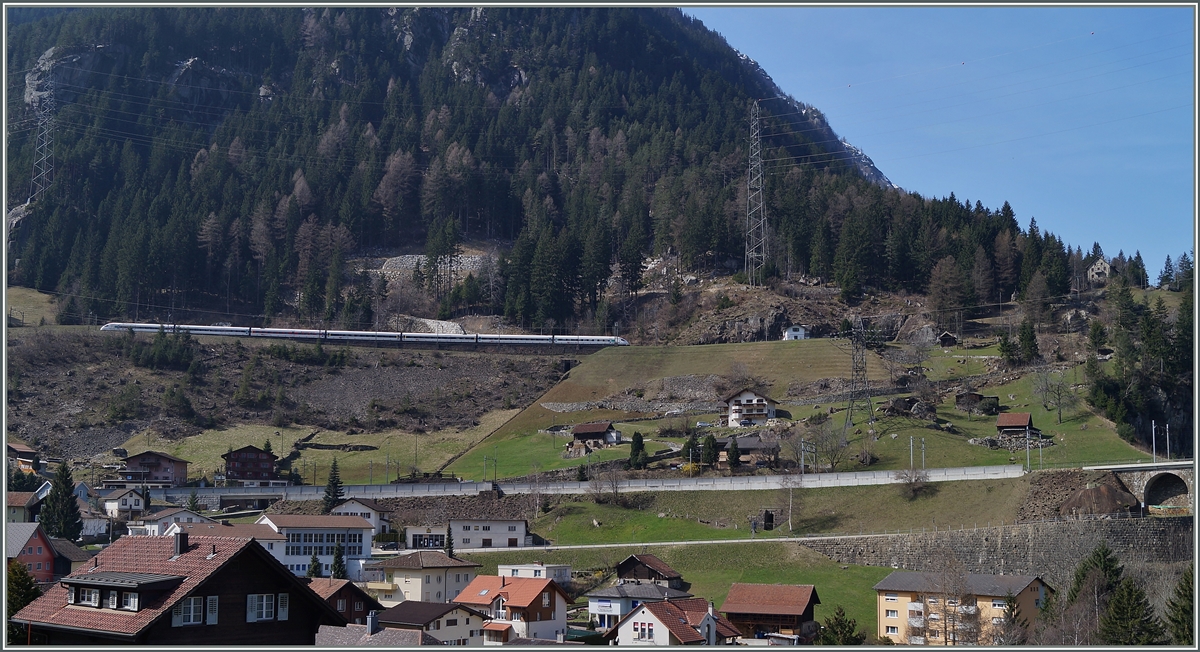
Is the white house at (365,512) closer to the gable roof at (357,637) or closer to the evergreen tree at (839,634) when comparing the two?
the evergreen tree at (839,634)

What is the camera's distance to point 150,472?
2982 inches

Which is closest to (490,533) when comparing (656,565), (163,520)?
(656,565)

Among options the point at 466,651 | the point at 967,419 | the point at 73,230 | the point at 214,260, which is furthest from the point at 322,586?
the point at 73,230

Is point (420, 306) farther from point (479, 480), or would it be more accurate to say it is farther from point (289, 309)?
point (479, 480)

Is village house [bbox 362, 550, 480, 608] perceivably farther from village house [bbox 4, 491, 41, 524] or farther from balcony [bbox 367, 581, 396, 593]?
village house [bbox 4, 491, 41, 524]

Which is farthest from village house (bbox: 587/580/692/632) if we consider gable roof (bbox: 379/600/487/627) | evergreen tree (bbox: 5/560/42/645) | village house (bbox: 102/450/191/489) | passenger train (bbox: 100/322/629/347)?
passenger train (bbox: 100/322/629/347)

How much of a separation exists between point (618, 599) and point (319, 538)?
2074 cm

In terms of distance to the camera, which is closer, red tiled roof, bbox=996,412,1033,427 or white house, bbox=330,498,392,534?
white house, bbox=330,498,392,534

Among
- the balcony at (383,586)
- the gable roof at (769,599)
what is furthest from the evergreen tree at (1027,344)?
the balcony at (383,586)

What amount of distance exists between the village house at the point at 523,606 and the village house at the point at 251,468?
3617 centimetres

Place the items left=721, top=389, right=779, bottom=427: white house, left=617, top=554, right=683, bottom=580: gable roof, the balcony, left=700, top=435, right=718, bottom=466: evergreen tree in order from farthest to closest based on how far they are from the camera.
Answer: left=721, top=389, right=779, bottom=427: white house, left=700, top=435, right=718, bottom=466: evergreen tree, left=617, top=554, right=683, bottom=580: gable roof, the balcony

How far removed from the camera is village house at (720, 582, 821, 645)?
138ft

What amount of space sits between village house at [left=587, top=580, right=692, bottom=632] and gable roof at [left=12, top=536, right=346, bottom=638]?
84.4 ft

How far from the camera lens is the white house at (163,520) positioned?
199ft
